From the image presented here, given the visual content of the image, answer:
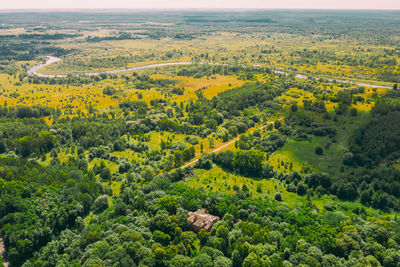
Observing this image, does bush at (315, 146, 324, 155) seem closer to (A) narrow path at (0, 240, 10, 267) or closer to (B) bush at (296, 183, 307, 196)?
(B) bush at (296, 183, 307, 196)

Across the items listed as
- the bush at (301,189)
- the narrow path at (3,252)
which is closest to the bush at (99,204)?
the narrow path at (3,252)

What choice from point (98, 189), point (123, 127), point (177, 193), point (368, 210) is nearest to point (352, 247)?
point (368, 210)

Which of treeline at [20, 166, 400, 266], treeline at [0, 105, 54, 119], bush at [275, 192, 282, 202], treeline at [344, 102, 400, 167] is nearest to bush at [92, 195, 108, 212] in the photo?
treeline at [20, 166, 400, 266]

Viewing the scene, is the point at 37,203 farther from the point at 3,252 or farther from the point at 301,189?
the point at 301,189

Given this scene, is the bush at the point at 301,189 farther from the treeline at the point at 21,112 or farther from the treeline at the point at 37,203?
the treeline at the point at 21,112

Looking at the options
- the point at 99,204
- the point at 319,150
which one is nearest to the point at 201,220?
the point at 99,204

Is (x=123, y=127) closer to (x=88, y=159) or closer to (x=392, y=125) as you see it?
(x=88, y=159)

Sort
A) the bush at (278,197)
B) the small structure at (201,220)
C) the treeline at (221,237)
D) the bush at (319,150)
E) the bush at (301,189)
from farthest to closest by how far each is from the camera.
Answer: the bush at (319,150) < the bush at (301,189) < the bush at (278,197) < the small structure at (201,220) < the treeline at (221,237)

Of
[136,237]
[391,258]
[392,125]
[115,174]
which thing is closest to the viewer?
[391,258]
